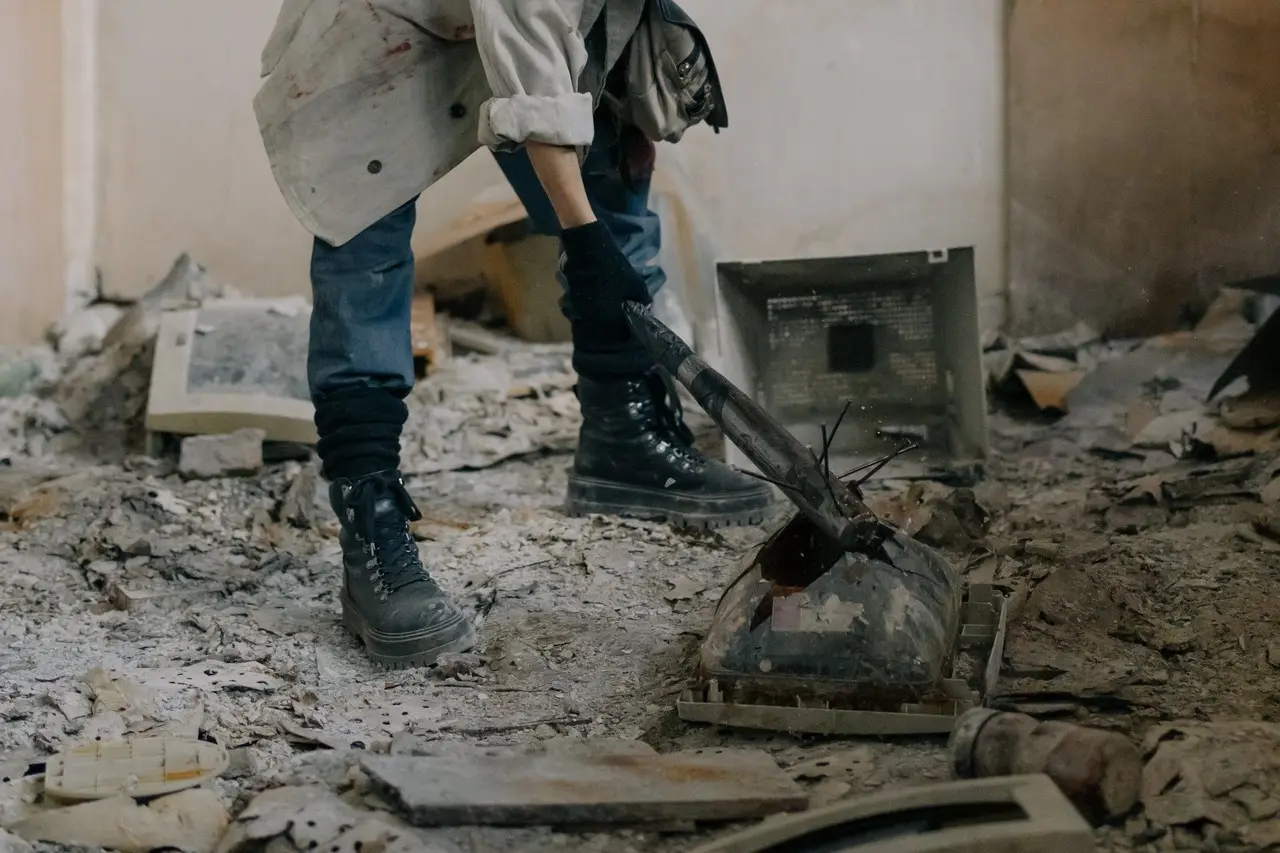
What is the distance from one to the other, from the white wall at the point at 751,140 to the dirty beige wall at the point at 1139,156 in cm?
11

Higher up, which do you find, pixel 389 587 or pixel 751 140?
pixel 751 140

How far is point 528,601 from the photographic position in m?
1.81

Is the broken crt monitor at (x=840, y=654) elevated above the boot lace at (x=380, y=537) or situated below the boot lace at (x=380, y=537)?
below

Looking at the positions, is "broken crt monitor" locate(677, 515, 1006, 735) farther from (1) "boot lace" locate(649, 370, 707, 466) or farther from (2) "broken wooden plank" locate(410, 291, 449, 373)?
(2) "broken wooden plank" locate(410, 291, 449, 373)

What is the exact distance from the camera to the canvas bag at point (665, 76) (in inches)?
74.8

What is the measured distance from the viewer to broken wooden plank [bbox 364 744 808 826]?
3.74 feet

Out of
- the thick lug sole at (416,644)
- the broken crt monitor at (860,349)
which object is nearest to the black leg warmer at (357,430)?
the thick lug sole at (416,644)

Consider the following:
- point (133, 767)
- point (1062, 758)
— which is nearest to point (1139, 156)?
point (1062, 758)

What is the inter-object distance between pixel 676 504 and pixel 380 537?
610mm

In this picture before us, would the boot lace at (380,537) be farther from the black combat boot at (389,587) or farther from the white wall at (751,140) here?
the white wall at (751,140)

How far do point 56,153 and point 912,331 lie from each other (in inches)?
85.3

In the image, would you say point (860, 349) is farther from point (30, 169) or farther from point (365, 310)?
point (30, 169)

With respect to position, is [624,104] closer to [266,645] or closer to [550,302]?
[266,645]

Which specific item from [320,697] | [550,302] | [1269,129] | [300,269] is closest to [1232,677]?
[320,697]
